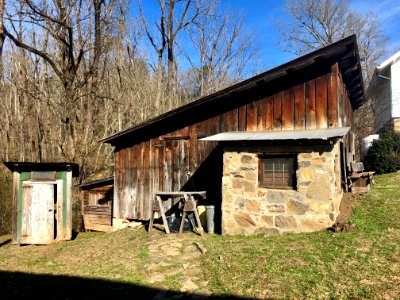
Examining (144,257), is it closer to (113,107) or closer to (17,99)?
(113,107)

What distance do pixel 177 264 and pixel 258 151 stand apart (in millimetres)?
3421

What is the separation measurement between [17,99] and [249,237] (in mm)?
20749

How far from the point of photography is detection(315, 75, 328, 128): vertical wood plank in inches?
341

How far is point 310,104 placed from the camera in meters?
8.84

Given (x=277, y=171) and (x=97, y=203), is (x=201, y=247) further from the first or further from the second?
(x=97, y=203)

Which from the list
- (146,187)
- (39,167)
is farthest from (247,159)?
(39,167)

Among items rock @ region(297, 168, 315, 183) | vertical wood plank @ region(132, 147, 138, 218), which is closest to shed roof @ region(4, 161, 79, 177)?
vertical wood plank @ region(132, 147, 138, 218)

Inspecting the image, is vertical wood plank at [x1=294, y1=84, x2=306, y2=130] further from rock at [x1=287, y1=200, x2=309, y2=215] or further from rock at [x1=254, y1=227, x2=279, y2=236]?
rock at [x1=254, y1=227, x2=279, y2=236]

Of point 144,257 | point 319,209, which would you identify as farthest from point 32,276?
point 319,209

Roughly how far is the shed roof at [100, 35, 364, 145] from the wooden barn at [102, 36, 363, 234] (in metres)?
0.03

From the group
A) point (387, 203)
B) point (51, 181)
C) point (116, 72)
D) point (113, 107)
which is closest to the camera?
point (387, 203)

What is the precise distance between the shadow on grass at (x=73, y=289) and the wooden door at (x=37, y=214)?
3.17 m

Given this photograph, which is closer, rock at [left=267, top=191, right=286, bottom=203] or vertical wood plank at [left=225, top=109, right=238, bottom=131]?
rock at [left=267, top=191, right=286, bottom=203]

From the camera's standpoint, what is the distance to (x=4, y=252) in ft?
29.9
